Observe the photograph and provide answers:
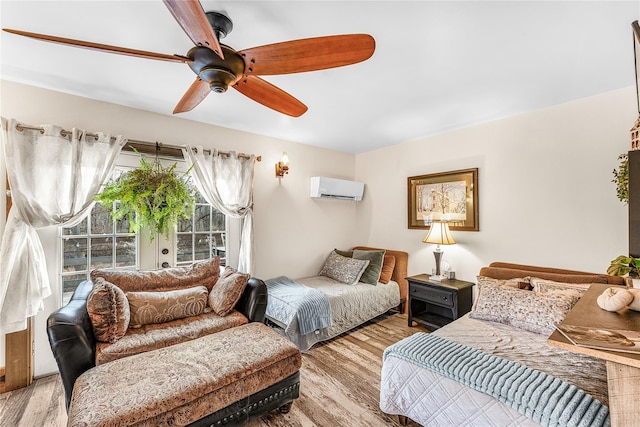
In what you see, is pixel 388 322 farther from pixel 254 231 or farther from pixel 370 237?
pixel 254 231

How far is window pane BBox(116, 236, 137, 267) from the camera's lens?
103 inches

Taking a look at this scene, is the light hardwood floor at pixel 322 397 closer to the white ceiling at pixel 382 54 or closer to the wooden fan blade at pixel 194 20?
the wooden fan blade at pixel 194 20

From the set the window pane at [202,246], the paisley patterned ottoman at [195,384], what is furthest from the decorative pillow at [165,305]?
the window pane at [202,246]

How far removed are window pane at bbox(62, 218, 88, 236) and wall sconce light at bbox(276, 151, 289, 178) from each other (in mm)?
2022

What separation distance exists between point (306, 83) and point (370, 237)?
269 centimetres

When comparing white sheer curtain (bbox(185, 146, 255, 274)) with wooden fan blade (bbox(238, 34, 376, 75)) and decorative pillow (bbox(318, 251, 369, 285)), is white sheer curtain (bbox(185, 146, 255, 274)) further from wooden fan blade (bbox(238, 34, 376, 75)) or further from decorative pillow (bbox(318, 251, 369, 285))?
wooden fan blade (bbox(238, 34, 376, 75))

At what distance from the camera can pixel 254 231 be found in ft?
10.8

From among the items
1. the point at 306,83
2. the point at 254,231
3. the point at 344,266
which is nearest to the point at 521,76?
the point at 306,83

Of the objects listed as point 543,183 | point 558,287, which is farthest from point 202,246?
point 543,183

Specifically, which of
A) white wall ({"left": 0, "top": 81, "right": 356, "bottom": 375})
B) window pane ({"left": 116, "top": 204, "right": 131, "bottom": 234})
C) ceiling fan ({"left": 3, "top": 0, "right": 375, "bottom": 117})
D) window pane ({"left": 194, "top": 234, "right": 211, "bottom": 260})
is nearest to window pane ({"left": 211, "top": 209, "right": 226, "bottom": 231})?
window pane ({"left": 194, "top": 234, "right": 211, "bottom": 260})

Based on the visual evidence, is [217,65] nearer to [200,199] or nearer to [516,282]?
[200,199]

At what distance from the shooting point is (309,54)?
A: 1.26 meters

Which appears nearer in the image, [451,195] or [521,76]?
[521,76]

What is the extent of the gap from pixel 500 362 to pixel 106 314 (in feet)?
8.17
